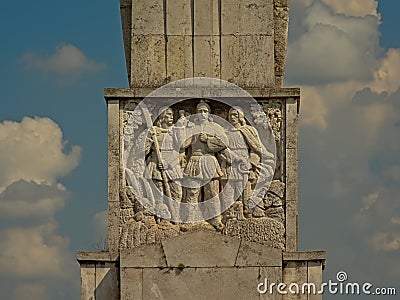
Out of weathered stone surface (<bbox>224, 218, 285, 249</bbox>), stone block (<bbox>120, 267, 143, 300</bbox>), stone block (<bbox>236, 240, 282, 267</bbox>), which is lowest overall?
stone block (<bbox>120, 267, 143, 300</bbox>)

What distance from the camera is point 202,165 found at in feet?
92.2

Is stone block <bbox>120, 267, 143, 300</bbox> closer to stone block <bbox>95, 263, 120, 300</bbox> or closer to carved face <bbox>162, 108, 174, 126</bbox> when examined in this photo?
stone block <bbox>95, 263, 120, 300</bbox>

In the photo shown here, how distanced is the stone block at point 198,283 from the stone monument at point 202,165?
0.02m

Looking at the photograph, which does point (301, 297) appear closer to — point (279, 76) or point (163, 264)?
point (163, 264)

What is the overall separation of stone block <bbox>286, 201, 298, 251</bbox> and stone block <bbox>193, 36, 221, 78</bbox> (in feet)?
8.43

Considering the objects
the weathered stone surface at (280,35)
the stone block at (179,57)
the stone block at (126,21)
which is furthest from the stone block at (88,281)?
the weathered stone surface at (280,35)

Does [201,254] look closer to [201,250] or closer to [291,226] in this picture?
[201,250]

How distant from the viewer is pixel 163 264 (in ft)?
90.2

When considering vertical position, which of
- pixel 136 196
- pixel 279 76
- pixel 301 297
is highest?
pixel 279 76

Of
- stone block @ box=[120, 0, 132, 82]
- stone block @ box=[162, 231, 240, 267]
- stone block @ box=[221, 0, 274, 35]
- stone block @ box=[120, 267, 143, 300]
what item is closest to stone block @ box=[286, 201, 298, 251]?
stone block @ box=[162, 231, 240, 267]

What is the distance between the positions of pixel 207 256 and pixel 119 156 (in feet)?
7.60

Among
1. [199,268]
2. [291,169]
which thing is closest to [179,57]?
[291,169]

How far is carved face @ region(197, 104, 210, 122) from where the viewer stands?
92.4 feet

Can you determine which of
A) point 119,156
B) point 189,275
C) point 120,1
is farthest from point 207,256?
point 120,1
